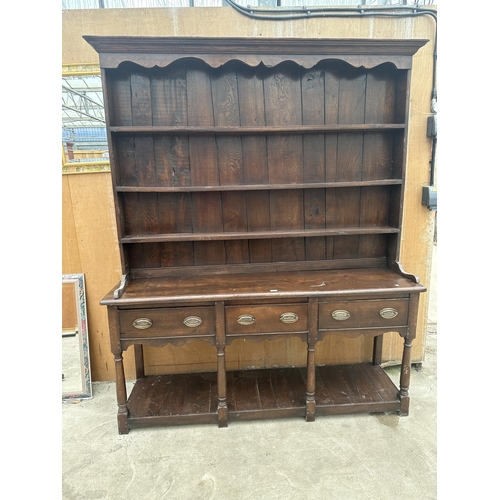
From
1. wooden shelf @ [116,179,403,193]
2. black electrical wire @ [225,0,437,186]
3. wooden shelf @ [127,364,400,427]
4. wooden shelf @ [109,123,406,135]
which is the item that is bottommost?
wooden shelf @ [127,364,400,427]

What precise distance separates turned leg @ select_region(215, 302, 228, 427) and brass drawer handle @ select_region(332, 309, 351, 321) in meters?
0.60

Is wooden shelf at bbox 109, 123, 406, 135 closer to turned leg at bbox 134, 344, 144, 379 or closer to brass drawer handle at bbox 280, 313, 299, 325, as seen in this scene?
brass drawer handle at bbox 280, 313, 299, 325

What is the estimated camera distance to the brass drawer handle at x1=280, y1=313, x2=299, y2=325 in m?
1.72

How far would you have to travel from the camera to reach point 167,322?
1.70 metres

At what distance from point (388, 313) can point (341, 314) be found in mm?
264

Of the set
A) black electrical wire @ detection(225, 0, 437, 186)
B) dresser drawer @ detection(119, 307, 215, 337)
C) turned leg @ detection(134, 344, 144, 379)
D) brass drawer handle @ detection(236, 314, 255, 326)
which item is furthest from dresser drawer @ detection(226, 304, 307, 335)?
black electrical wire @ detection(225, 0, 437, 186)

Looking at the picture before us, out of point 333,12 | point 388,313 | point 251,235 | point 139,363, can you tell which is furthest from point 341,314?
point 333,12

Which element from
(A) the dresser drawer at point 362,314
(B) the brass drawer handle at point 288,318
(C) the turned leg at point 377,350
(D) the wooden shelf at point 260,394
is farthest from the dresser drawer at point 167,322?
(C) the turned leg at point 377,350

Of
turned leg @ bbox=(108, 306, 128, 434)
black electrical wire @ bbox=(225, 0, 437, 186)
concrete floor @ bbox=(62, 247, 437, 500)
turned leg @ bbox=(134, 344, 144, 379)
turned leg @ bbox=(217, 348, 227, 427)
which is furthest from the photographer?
turned leg @ bbox=(134, 344, 144, 379)

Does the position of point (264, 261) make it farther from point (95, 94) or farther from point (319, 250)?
point (95, 94)

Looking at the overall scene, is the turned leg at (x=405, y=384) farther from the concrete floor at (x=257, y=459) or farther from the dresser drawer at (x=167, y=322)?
the dresser drawer at (x=167, y=322)

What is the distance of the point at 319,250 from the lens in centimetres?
209

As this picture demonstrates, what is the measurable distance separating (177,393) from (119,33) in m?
2.20

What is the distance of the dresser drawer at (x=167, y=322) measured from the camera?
5.51ft
